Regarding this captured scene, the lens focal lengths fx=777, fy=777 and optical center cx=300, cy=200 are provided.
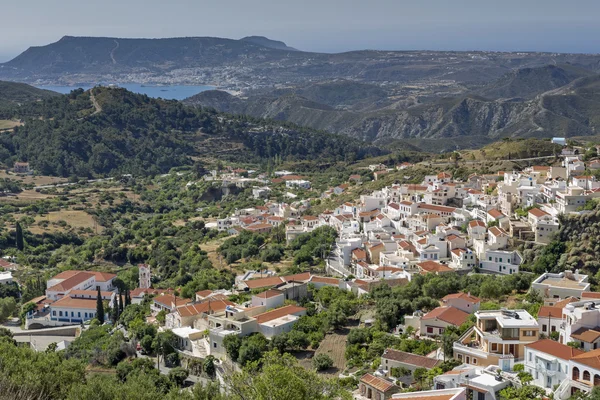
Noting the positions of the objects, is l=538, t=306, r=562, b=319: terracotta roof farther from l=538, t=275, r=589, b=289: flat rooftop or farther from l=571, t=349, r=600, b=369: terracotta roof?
l=538, t=275, r=589, b=289: flat rooftop

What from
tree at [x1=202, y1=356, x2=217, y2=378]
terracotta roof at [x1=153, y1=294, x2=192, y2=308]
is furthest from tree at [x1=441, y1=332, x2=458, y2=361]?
terracotta roof at [x1=153, y1=294, x2=192, y2=308]

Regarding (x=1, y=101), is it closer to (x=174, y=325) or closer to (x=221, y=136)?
(x=221, y=136)

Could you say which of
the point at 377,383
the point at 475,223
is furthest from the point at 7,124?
the point at 377,383

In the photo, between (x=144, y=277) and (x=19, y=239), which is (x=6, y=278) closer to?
(x=144, y=277)

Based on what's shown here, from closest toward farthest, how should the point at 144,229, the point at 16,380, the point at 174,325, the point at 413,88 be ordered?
1. the point at 16,380
2. the point at 174,325
3. the point at 144,229
4. the point at 413,88

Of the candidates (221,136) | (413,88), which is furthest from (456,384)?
(413,88)

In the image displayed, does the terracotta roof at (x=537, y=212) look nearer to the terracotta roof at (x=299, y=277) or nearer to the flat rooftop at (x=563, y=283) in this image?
the flat rooftop at (x=563, y=283)
